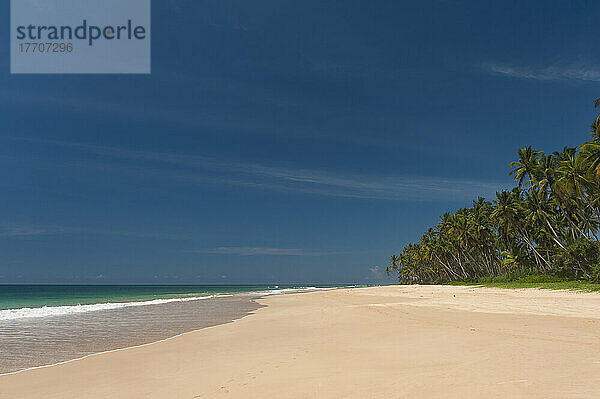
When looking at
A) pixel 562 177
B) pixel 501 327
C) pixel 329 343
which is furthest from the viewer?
pixel 562 177

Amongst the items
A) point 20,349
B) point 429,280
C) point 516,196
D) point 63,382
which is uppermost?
point 516,196

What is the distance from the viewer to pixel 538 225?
189 feet

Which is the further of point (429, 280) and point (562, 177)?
point (429, 280)

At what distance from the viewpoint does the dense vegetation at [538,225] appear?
139 ft

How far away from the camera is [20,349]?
12.5 metres

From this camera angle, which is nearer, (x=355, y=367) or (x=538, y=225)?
(x=355, y=367)

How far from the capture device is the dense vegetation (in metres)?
42.2

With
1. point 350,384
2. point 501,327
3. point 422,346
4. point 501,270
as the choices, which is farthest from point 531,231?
point 350,384

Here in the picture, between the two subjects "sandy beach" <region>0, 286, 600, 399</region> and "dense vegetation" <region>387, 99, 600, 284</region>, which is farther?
"dense vegetation" <region>387, 99, 600, 284</region>

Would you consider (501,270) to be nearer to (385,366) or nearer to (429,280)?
(429,280)

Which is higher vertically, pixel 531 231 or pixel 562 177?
pixel 562 177

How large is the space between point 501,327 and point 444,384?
7.63 m

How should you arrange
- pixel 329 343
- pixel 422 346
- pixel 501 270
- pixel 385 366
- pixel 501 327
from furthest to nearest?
pixel 501 270 < pixel 501 327 < pixel 329 343 < pixel 422 346 < pixel 385 366

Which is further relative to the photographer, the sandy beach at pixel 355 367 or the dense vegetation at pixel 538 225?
the dense vegetation at pixel 538 225
